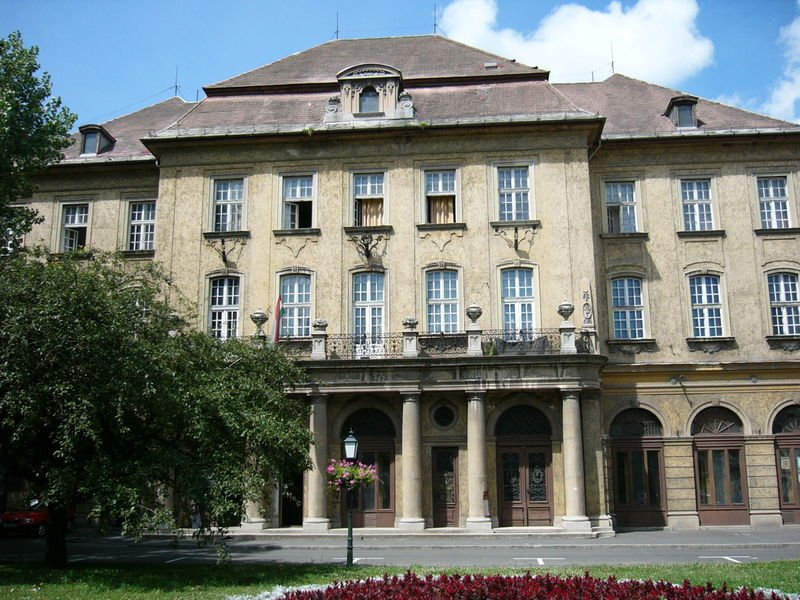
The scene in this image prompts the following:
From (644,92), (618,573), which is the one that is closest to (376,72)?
(644,92)

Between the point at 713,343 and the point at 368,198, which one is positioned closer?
the point at 713,343

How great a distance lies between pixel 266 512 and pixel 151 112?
18.7 meters

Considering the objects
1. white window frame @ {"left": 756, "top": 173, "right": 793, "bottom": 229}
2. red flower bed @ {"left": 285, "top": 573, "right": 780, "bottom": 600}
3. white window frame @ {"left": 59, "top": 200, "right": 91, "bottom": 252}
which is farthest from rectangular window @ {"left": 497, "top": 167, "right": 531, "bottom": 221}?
red flower bed @ {"left": 285, "top": 573, "right": 780, "bottom": 600}

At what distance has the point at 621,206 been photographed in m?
28.3

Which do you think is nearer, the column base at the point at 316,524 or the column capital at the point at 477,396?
the column base at the point at 316,524

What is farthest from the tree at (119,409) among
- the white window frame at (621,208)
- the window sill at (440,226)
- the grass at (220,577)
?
the white window frame at (621,208)

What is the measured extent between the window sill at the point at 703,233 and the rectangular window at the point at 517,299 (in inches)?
228

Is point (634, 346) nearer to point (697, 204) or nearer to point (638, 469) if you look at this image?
point (638, 469)

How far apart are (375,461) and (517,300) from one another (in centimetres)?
704

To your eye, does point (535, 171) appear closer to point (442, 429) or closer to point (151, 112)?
point (442, 429)

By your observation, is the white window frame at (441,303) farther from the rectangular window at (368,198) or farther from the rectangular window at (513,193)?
the rectangular window at (368,198)

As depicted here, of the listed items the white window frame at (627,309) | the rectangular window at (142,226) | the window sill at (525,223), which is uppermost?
the rectangular window at (142,226)

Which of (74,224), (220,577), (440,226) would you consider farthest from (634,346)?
(74,224)

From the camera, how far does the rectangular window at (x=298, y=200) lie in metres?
27.9
